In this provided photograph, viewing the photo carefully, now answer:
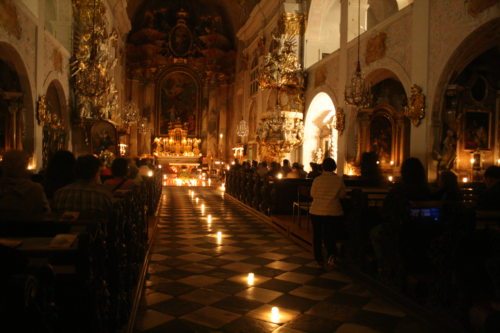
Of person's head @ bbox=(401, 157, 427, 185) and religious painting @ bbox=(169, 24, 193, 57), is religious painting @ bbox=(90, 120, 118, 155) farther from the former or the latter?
religious painting @ bbox=(169, 24, 193, 57)

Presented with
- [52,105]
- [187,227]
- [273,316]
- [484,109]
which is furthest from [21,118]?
[484,109]

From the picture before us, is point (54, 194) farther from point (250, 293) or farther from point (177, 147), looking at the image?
point (177, 147)

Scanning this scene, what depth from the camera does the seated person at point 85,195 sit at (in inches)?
151

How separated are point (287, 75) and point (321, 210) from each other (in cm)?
1100

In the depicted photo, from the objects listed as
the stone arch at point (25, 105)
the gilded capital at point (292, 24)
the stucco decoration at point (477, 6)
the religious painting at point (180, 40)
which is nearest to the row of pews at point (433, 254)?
the stucco decoration at point (477, 6)

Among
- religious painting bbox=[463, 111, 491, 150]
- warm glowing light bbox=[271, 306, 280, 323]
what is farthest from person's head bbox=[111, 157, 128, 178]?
religious painting bbox=[463, 111, 491, 150]

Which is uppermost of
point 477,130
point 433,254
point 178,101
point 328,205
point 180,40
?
point 180,40

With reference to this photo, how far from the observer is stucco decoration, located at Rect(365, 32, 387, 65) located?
38.0ft

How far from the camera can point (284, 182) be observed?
952cm

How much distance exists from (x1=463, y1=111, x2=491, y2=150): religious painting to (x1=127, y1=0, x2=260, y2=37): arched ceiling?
50.6 ft

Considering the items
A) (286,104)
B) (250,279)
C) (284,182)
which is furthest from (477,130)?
(250,279)

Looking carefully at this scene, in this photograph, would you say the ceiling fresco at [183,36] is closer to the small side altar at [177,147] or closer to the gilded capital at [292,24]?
the small side altar at [177,147]

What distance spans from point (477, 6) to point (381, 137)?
19.6 feet

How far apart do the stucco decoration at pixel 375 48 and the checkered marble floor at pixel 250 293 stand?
6465 millimetres
